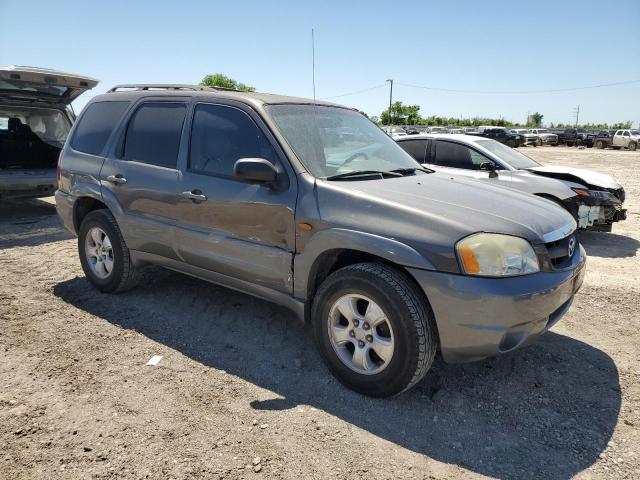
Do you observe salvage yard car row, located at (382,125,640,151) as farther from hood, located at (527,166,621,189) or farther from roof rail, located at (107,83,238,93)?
roof rail, located at (107,83,238,93)

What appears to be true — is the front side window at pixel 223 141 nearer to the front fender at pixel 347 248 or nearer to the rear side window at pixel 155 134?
the rear side window at pixel 155 134

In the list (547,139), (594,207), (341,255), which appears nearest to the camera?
(341,255)

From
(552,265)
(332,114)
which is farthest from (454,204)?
(332,114)

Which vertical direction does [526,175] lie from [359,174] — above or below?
below

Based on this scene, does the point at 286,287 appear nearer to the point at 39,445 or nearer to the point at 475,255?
the point at 475,255

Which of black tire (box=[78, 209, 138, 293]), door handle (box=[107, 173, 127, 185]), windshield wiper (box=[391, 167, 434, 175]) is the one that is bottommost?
black tire (box=[78, 209, 138, 293])

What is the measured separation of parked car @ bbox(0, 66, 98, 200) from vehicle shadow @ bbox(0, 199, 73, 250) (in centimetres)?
47

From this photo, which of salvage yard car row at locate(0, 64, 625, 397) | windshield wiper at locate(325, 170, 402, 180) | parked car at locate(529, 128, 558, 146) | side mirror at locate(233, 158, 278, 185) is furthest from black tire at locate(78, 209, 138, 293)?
parked car at locate(529, 128, 558, 146)

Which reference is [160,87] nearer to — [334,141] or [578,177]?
[334,141]

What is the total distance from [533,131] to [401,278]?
47.4 m

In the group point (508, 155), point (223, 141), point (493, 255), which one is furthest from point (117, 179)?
point (508, 155)

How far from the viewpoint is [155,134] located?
412 centimetres

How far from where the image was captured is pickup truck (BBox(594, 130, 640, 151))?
35.1m

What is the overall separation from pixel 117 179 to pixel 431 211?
2814 mm
